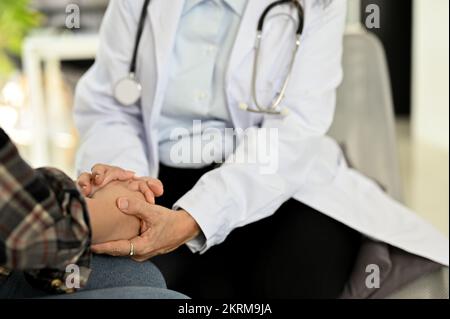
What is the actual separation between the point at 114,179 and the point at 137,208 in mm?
64

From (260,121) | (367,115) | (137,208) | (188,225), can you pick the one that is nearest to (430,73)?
(367,115)

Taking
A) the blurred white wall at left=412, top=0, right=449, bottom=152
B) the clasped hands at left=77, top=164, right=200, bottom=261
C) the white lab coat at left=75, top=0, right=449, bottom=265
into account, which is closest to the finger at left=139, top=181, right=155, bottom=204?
the clasped hands at left=77, top=164, right=200, bottom=261

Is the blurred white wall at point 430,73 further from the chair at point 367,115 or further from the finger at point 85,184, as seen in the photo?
the finger at point 85,184

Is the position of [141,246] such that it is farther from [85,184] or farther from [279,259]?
[279,259]

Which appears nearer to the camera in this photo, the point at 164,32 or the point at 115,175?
the point at 115,175

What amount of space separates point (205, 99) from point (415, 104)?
8.48ft

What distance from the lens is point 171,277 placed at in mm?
1192

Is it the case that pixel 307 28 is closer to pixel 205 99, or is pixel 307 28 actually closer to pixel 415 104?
pixel 205 99

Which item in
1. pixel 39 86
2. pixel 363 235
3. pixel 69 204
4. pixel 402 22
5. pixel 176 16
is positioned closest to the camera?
pixel 69 204

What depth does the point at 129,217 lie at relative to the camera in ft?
3.08

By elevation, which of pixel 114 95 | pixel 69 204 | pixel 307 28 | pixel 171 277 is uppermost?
pixel 307 28

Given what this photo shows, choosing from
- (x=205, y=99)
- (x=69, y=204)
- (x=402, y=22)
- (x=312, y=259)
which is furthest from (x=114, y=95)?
(x=402, y=22)

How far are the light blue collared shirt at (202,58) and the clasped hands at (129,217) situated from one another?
21cm

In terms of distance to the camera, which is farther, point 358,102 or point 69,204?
point 358,102
